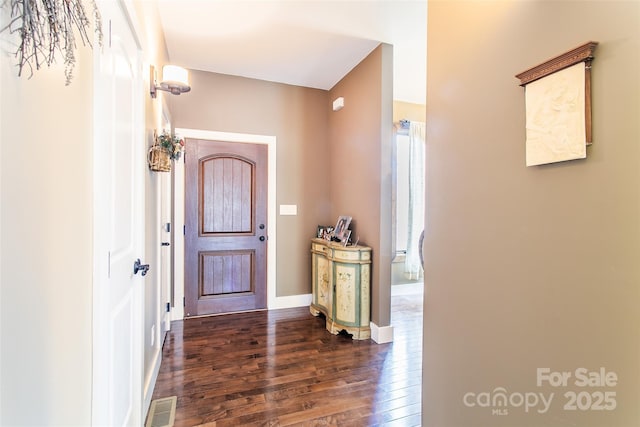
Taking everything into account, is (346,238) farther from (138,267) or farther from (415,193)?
(138,267)

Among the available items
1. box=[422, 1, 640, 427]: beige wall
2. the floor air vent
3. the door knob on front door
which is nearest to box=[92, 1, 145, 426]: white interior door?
the door knob on front door

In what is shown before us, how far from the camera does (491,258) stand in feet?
4.27

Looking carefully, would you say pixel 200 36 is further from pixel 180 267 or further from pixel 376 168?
pixel 180 267

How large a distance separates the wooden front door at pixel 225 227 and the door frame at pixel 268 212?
0.17 feet

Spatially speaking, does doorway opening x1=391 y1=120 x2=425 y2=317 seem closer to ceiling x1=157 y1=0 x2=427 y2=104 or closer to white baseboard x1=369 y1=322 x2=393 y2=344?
ceiling x1=157 y1=0 x2=427 y2=104

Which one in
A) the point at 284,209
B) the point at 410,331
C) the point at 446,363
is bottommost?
the point at 410,331

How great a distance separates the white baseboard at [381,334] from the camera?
115 inches

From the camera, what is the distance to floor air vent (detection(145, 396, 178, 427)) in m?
Result: 1.79

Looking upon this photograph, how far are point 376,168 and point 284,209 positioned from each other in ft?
4.62

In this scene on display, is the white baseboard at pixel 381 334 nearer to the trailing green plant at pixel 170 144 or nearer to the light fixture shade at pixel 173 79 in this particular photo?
the trailing green plant at pixel 170 144

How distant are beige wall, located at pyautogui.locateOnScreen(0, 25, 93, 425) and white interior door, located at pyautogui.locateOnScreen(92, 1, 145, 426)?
0.18ft

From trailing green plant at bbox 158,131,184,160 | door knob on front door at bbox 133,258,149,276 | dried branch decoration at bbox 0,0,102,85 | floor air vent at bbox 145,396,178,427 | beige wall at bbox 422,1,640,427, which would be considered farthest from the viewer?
trailing green plant at bbox 158,131,184,160

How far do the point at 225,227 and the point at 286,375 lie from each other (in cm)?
194

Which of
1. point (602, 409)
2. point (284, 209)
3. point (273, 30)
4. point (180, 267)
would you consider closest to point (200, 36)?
point (273, 30)
